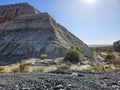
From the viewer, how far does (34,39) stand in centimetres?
5412

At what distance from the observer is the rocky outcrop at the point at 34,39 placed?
1960 inches

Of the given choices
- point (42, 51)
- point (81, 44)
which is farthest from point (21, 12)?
point (42, 51)

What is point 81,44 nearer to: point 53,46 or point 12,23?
point 53,46

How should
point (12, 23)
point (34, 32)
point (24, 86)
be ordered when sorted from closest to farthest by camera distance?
point (24, 86), point (34, 32), point (12, 23)

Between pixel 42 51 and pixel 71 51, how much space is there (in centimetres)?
778

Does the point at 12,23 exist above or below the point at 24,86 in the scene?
above

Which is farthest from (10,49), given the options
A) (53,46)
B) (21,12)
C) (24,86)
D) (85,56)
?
(24,86)

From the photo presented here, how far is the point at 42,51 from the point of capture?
49.5 m

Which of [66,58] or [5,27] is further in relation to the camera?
[5,27]

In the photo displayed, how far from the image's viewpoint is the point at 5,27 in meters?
64.2

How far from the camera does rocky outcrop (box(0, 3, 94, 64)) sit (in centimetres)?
4978

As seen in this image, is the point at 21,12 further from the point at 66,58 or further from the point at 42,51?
the point at 66,58

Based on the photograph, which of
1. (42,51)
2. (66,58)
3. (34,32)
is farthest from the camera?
(34,32)

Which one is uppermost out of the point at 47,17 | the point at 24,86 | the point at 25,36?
the point at 47,17
